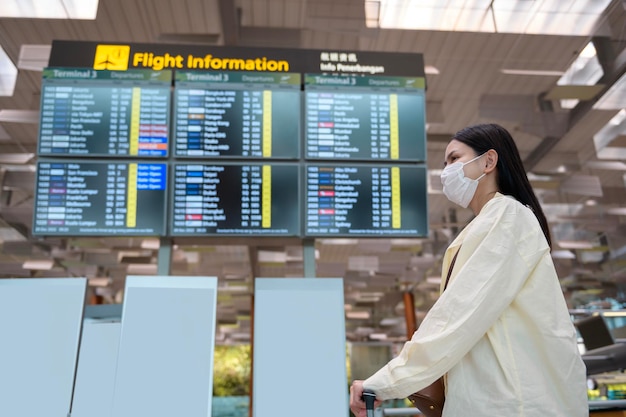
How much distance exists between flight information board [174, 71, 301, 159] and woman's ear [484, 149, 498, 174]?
232 cm

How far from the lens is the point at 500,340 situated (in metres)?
1.71

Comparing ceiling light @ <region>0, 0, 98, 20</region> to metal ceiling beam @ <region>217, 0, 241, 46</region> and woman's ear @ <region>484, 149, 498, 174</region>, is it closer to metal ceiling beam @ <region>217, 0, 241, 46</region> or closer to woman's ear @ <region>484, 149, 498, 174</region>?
metal ceiling beam @ <region>217, 0, 241, 46</region>

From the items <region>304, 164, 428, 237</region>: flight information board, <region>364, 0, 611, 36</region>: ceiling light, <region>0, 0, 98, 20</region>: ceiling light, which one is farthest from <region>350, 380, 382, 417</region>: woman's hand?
<region>0, 0, 98, 20</region>: ceiling light

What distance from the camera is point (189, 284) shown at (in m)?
3.07

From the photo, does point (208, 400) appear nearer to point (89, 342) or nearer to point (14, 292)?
point (89, 342)

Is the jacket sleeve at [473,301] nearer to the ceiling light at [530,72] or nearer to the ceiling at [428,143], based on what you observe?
the ceiling at [428,143]

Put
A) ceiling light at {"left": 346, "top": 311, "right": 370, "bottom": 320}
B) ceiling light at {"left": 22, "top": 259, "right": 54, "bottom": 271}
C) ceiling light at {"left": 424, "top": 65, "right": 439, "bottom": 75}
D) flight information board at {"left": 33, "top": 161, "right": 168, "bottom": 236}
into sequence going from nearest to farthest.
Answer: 1. flight information board at {"left": 33, "top": 161, "right": 168, "bottom": 236}
2. ceiling light at {"left": 424, "top": 65, "right": 439, "bottom": 75}
3. ceiling light at {"left": 22, "top": 259, "right": 54, "bottom": 271}
4. ceiling light at {"left": 346, "top": 311, "right": 370, "bottom": 320}

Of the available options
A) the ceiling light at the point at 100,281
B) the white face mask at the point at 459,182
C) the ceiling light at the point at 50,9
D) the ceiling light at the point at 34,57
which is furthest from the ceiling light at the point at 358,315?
the white face mask at the point at 459,182

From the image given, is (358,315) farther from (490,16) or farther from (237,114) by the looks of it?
(237,114)

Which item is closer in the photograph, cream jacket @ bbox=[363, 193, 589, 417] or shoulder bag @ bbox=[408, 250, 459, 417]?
cream jacket @ bbox=[363, 193, 589, 417]

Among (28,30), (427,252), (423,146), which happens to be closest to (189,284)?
(423,146)

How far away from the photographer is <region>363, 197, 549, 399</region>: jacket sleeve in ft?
5.51

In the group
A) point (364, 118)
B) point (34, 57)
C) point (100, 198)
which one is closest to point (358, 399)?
point (100, 198)

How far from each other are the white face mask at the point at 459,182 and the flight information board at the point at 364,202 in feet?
6.49
